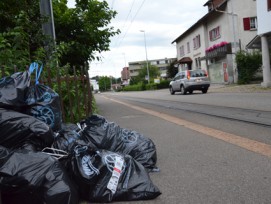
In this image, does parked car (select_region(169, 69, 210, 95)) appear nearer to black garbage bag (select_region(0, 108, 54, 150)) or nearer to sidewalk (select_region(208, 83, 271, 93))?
sidewalk (select_region(208, 83, 271, 93))

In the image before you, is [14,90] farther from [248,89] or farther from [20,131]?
[248,89]

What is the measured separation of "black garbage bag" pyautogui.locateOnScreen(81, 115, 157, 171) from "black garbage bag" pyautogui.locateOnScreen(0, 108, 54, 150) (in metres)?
0.68

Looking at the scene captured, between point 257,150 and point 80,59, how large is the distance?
9786mm

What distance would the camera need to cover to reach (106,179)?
3.18m

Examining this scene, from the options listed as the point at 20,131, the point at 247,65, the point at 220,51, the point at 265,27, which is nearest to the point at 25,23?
the point at 20,131

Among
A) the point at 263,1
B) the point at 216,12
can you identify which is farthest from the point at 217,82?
the point at 263,1

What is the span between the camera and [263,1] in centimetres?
2278

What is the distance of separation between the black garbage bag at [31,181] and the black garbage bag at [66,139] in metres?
0.54

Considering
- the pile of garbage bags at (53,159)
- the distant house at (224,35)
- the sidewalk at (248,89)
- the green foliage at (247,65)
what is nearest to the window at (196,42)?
the distant house at (224,35)

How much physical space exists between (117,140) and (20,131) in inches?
49.5

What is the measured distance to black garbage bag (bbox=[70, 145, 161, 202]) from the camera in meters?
3.16

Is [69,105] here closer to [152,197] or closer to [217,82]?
[152,197]

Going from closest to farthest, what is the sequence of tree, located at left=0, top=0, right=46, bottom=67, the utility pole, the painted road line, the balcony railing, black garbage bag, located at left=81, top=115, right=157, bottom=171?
black garbage bag, located at left=81, top=115, right=157, bottom=171, the painted road line, tree, located at left=0, top=0, right=46, bottom=67, the utility pole, the balcony railing

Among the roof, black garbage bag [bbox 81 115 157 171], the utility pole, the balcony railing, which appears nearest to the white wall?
the balcony railing
